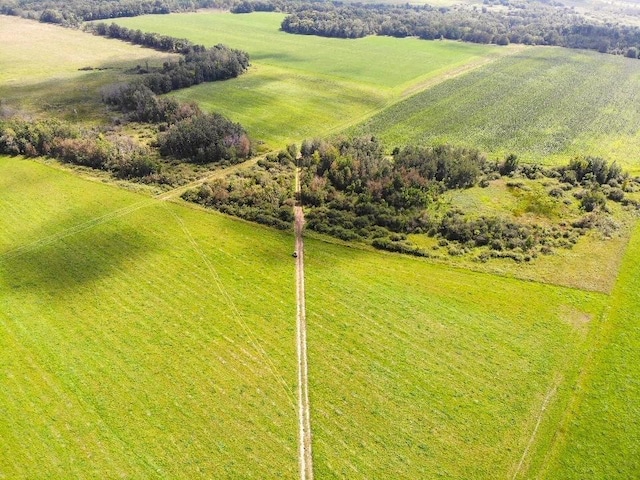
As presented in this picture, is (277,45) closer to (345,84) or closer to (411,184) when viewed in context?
(345,84)

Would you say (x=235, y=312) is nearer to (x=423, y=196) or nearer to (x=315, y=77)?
(x=423, y=196)

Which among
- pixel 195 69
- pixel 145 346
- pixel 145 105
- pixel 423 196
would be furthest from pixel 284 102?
pixel 145 346

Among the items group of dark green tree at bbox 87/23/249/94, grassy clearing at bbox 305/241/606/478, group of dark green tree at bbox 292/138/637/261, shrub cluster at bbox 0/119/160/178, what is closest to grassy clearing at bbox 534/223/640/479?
grassy clearing at bbox 305/241/606/478

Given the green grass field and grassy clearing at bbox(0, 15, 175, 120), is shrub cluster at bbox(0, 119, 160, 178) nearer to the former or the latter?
grassy clearing at bbox(0, 15, 175, 120)

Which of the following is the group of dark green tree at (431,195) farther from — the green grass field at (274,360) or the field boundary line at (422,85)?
the field boundary line at (422,85)

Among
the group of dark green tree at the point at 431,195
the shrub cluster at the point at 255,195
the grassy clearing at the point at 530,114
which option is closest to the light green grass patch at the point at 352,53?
the grassy clearing at the point at 530,114

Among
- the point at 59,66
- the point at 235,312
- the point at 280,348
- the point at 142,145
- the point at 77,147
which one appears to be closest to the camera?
the point at 280,348
